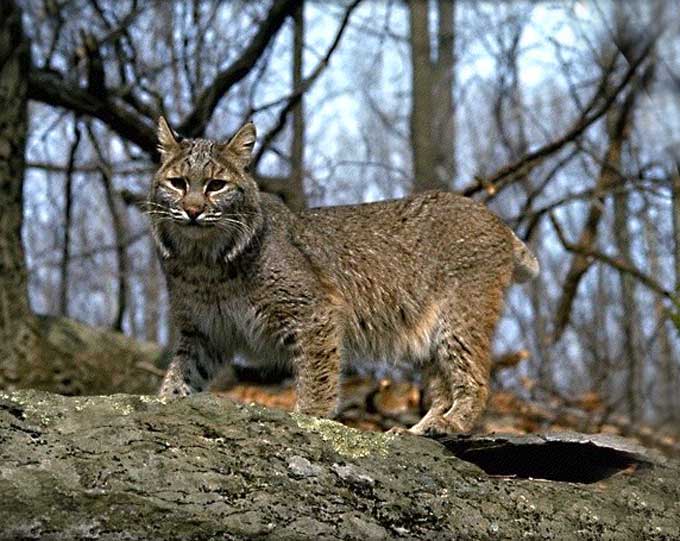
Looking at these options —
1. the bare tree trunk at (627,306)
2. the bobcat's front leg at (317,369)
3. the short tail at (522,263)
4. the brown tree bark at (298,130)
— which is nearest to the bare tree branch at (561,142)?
the bare tree trunk at (627,306)

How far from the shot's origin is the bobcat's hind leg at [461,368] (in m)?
5.58

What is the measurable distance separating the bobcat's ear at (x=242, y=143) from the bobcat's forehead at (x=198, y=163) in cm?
9

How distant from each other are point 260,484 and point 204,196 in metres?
2.23

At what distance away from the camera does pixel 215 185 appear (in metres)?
5.29

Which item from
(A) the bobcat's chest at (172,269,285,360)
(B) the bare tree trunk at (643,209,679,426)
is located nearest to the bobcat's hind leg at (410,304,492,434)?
(A) the bobcat's chest at (172,269,285,360)

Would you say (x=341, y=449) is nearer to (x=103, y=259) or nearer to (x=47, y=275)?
(x=103, y=259)

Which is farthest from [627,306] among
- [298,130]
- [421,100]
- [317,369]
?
[317,369]

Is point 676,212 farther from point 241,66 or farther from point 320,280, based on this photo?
point 320,280

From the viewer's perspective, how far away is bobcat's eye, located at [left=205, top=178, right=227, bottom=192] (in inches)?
207

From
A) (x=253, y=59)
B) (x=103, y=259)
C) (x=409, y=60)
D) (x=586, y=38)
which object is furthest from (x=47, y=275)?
(x=586, y=38)

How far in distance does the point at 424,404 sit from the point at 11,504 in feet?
19.9

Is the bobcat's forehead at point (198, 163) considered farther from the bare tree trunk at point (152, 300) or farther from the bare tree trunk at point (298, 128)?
the bare tree trunk at point (152, 300)

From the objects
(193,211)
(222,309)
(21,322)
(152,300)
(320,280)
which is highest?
(193,211)

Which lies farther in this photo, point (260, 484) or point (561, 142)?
point (561, 142)
